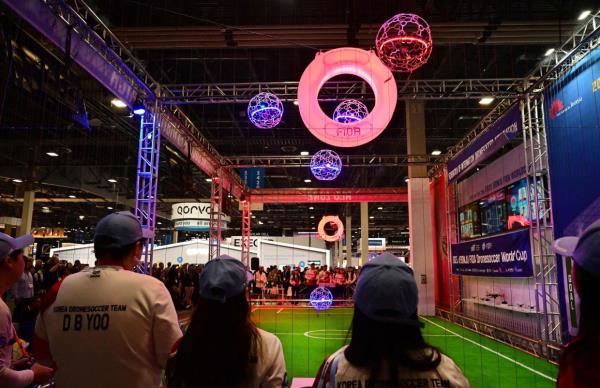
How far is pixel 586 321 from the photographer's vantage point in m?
1.07

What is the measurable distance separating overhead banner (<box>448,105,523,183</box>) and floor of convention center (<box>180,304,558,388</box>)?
12.5 ft

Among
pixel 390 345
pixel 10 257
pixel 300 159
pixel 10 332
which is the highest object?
pixel 300 159

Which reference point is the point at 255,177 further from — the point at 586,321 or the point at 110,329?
the point at 586,321

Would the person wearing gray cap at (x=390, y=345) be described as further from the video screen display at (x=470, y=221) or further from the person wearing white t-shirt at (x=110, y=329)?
the video screen display at (x=470, y=221)

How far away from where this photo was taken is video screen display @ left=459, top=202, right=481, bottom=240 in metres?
11.0

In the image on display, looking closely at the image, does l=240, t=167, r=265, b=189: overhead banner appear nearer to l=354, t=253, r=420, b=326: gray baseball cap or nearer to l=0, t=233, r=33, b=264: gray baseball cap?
l=0, t=233, r=33, b=264: gray baseball cap

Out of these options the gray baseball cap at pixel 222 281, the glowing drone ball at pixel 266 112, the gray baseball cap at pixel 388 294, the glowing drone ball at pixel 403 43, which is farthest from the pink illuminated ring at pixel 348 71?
the gray baseball cap at pixel 388 294

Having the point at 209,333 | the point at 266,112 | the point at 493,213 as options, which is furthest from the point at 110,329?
the point at 493,213

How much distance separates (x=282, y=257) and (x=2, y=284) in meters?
19.3

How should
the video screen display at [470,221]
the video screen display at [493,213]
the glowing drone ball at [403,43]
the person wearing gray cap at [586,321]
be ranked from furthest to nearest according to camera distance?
→ the video screen display at [470,221], the video screen display at [493,213], the glowing drone ball at [403,43], the person wearing gray cap at [586,321]

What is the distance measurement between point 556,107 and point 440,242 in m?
7.23

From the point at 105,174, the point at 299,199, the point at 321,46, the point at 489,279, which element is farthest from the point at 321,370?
the point at 105,174

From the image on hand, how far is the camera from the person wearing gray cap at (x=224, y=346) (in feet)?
4.19

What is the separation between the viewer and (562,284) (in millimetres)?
6969
